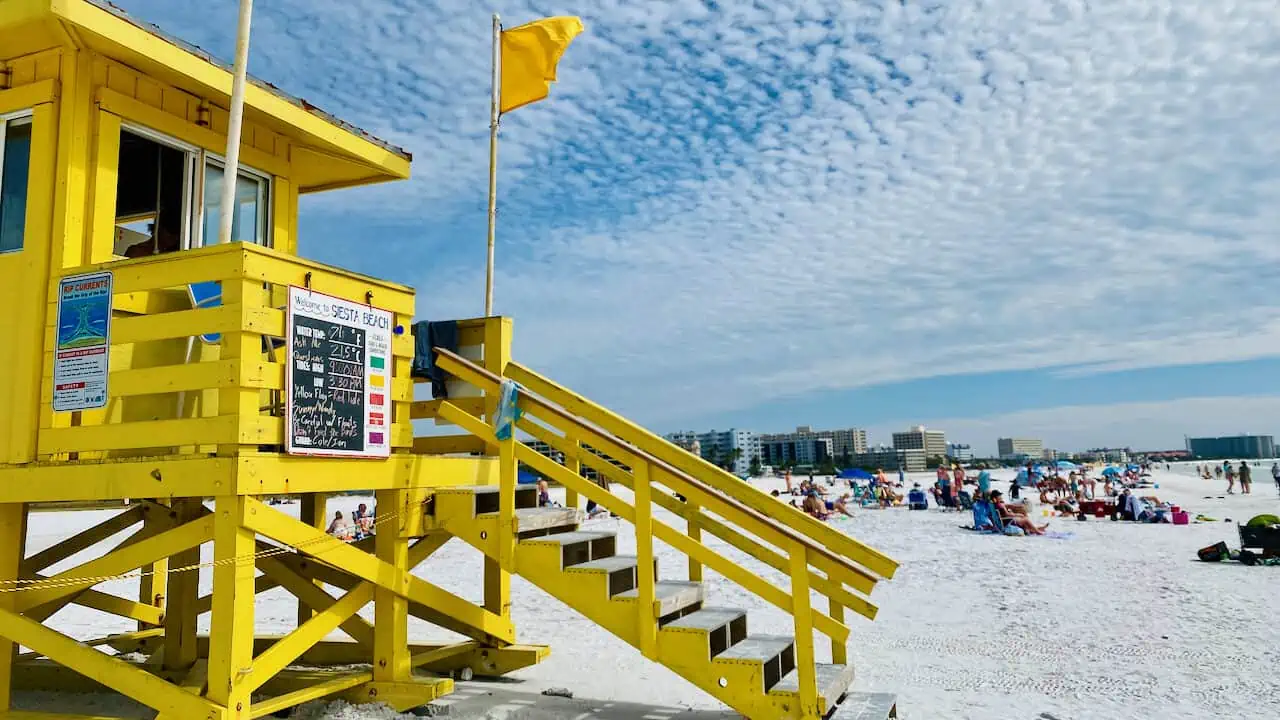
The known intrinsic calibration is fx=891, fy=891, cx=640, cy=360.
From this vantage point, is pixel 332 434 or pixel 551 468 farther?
pixel 551 468

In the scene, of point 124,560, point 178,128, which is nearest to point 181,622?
point 124,560

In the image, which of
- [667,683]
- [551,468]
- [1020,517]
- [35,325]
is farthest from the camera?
[1020,517]

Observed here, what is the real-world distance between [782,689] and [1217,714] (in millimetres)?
3868

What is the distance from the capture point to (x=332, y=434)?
18.1ft

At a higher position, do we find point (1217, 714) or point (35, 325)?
point (35, 325)

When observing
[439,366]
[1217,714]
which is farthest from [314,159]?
[1217,714]

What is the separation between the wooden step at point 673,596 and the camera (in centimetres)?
559

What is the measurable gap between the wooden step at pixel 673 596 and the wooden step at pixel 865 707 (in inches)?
45.4

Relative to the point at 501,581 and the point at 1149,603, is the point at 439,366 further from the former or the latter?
the point at 1149,603

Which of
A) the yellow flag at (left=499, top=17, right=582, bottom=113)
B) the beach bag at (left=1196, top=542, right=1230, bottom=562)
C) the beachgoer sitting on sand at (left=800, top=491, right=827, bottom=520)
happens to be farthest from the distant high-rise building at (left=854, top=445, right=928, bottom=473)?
the yellow flag at (left=499, top=17, right=582, bottom=113)

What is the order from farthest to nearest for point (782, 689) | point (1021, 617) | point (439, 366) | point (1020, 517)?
1. point (1020, 517)
2. point (1021, 617)
3. point (439, 366)
4. point (782, 689)

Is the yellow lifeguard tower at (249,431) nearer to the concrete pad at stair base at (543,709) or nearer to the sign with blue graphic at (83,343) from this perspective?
the sign with blue graphic at (83,343)

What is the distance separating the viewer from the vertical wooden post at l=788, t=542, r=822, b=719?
4.98 metres

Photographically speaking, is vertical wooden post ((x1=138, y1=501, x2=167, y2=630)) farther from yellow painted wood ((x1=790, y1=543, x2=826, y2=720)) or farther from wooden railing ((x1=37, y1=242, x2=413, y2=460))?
yellow painted wood ((x1=790, y1=543, x2=826, y2=720))
